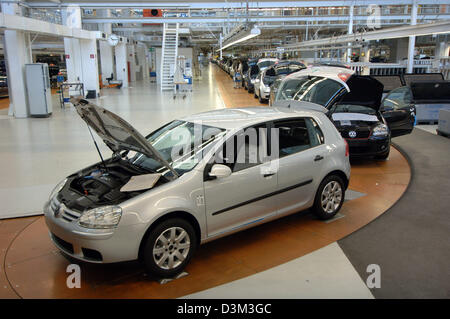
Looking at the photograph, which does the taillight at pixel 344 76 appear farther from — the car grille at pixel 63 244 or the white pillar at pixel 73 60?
the white pillar at pixel 73 60

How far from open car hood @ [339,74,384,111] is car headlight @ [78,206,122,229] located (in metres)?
→ 5.03

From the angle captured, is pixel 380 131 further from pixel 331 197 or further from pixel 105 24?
pixel 105 24

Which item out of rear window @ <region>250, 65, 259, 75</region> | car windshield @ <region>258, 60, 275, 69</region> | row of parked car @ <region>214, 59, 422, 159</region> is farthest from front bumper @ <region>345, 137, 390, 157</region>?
car windshield @ <region>258, 60, 275, 69</region>

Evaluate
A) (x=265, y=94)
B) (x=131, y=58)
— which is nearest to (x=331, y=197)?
(x=265, y=94)

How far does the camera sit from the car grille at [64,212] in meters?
3.26

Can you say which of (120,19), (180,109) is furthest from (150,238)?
(120,19)

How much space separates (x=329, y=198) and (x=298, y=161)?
785 millimetres

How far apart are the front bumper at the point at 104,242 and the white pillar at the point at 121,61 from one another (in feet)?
76.4

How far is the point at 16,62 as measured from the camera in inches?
510

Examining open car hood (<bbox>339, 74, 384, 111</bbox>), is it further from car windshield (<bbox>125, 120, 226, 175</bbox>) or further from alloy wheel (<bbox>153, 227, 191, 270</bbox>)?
alloy wheel (<bbox>153, 227, 191, 270</bbox>)

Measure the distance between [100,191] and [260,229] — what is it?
190 centimetres

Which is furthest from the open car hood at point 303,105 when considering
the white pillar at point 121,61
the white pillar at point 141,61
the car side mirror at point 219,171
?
the white pillar at point 141,61

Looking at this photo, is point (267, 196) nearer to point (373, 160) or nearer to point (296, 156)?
point (296, 156)
